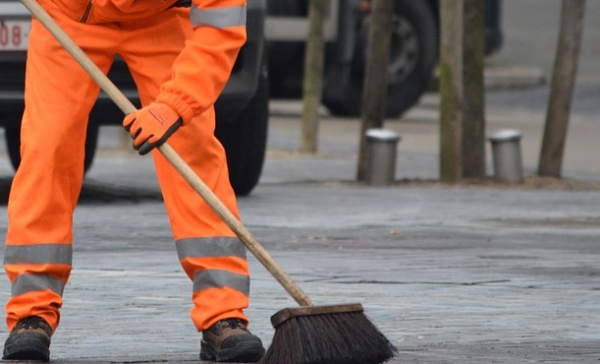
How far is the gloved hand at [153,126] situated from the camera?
491cm

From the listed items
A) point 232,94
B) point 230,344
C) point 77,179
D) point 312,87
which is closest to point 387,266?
point 232,94

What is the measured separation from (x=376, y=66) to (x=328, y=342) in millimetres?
6450

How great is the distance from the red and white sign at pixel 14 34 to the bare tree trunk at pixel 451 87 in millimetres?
2798

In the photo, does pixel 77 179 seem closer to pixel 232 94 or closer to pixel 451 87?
pixel 232 94

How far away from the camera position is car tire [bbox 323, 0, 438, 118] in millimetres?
17422

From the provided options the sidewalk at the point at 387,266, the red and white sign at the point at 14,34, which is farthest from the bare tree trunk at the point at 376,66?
the red and white sign at the point at 14,34

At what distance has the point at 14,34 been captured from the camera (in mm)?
8102

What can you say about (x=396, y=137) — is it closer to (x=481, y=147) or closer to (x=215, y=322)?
(x=481, y=147)

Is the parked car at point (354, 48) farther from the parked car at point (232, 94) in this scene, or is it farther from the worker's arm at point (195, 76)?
the worker's arm at point (195, 76)

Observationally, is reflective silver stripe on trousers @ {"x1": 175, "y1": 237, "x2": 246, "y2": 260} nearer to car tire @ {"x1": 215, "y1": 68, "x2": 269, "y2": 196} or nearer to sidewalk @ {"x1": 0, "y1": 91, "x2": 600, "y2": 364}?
sidewalk @ {"x1": 0, "y1": 91, "x2": 600, "y2": 364}

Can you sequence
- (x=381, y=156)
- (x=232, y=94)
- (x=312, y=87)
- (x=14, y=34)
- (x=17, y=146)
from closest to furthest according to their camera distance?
(x=14, y=34) → (x=232, y=94) → (x=381, y=156) → (x=17, y=146) → (x=312, y=87)

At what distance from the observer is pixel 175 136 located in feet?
16.8

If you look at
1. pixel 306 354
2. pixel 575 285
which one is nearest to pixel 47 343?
pixel 306 354

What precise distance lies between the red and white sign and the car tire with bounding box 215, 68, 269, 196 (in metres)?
1.24
